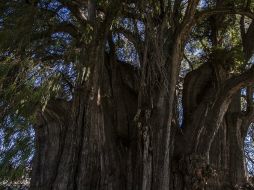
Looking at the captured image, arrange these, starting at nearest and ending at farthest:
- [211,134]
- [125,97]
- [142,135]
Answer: [142,135], [211,134], [125,97]

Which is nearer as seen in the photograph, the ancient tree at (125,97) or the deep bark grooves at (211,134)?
the ancient tree at (125,97)

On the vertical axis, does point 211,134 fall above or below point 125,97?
below

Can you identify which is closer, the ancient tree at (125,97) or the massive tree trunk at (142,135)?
the ancient tree at (125,97)

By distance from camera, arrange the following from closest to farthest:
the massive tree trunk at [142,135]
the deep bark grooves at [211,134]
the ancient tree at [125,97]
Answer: the ancient tree at [125,97], the massive tree trunk at [142,135], the deep bark grooves at [211,134]

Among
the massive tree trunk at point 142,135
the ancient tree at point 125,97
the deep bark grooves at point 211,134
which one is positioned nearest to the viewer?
the ancient tree at point 125,97

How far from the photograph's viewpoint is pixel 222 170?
6180 mm

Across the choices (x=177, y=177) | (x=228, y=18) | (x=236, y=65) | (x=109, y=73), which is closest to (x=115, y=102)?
(x=109, y=73)

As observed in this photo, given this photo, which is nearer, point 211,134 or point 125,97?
point 211,134

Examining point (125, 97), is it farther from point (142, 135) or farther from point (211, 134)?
point (211, 134)

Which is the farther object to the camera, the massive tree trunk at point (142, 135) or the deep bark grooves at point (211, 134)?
the deep bark grooves at point (211, 134)

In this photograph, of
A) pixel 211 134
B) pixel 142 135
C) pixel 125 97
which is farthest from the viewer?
pixel 125 97

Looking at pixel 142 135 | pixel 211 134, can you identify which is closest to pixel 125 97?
pixel 142 135

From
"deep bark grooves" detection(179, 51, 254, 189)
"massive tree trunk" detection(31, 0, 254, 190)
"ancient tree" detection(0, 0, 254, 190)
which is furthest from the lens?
"deep bark grooves" detection(179, 51, 254, 189)

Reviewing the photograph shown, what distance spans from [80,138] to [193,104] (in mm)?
1849
